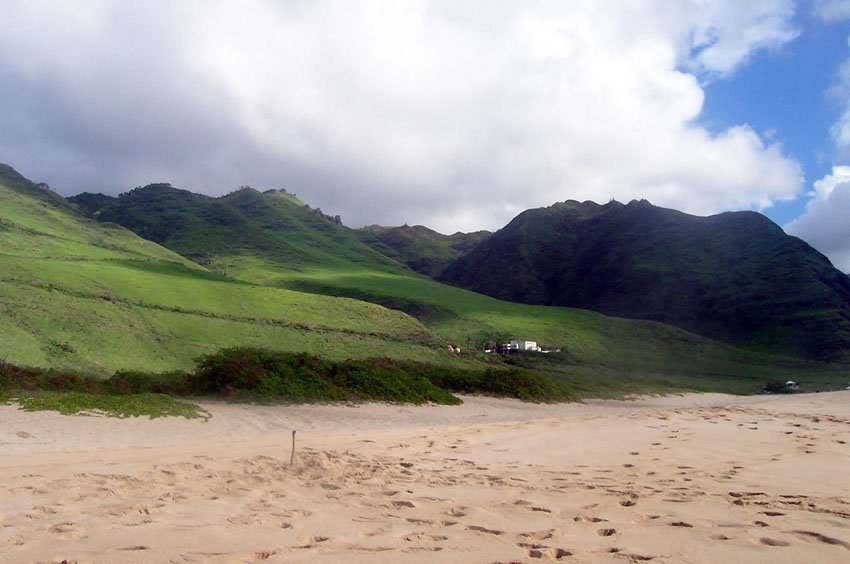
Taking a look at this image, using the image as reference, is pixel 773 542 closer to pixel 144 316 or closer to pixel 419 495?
pixel 419 495

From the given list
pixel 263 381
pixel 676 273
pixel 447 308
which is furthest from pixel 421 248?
pixel 263 381

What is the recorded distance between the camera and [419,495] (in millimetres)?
7094

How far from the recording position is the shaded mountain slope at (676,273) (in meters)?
84.4

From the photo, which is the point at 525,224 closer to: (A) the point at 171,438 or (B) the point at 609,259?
(B) the point at 609,259

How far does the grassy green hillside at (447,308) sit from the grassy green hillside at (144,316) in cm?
619

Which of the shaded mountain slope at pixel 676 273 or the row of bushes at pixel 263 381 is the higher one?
the shaded mountain slope at pixel 676 273

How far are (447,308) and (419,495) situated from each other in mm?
61526

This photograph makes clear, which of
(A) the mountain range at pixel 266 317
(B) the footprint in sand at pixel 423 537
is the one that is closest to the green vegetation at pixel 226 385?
(A) the mountain range at pixel 266 317

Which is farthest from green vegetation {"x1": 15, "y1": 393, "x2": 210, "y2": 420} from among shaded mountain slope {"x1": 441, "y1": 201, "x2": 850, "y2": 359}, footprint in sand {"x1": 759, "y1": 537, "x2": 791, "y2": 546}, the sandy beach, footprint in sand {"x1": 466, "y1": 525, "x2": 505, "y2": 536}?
shaded mountain slope {"x1": 441, "y1": 201, "x2": 850, "y2": 359}

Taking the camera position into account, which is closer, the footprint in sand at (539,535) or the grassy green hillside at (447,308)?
the footprint in sand at (539,535)

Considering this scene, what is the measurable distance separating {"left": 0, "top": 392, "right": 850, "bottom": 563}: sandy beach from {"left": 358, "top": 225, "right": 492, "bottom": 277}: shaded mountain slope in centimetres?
14217

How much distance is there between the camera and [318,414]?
1792cm

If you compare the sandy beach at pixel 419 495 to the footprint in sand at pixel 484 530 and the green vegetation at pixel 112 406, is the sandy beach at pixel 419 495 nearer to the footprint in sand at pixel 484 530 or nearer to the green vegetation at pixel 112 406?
the footprint in sand at pixel 484 530

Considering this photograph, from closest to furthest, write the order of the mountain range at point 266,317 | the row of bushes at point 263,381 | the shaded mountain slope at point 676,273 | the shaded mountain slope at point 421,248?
the row of bushes at point 263,381, the mountain range at point 266,317, the shaded mountain slope at point 676,273, the shaded mountain slope at point 421,248
